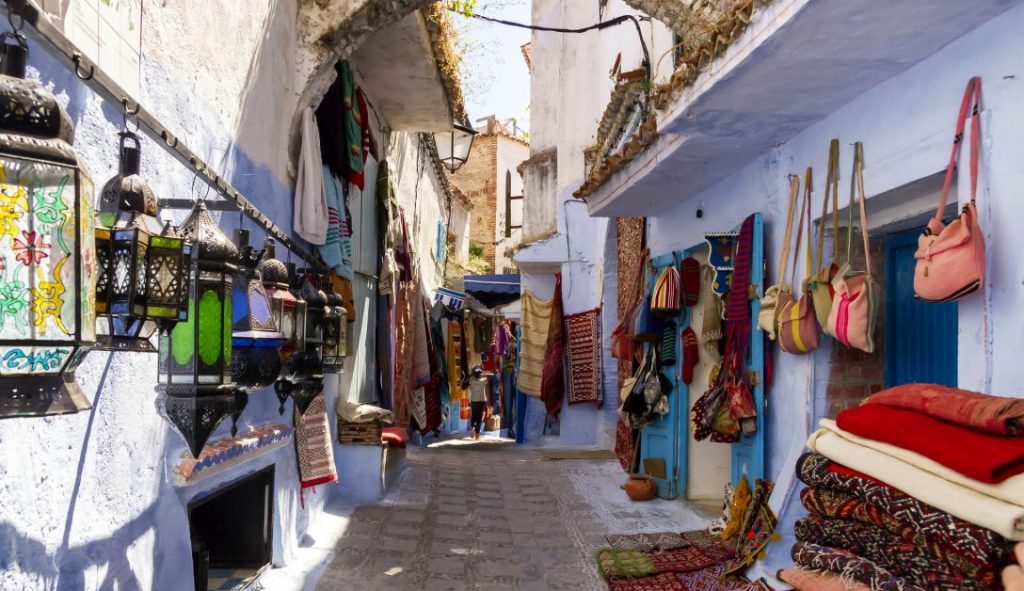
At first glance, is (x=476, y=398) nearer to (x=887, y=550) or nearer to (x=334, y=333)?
(x=334, y=333)

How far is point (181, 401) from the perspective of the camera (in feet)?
7.28

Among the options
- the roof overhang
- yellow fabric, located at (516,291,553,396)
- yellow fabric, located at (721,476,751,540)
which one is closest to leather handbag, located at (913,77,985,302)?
the roof overhang

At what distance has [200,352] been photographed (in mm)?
2260

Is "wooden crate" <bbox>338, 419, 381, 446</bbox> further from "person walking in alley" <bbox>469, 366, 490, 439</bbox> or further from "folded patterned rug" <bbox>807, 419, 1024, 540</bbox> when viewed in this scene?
"person walking in alley" <bbox>469, 366, 490, 439</bbox>

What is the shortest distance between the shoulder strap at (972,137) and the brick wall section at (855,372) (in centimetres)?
123

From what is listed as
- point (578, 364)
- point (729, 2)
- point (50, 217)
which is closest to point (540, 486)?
point (578, 364)

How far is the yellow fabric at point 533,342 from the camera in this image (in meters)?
12.4

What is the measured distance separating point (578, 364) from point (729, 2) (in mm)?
6627

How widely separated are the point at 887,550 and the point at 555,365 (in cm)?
940

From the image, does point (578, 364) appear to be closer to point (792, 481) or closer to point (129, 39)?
point (792, 481)

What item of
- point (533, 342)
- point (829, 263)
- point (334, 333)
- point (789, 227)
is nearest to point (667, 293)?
point (789, 227)

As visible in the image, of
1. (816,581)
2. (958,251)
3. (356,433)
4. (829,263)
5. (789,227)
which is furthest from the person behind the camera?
(356,433)

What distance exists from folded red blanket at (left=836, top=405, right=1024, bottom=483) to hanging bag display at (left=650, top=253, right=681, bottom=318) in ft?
11.7

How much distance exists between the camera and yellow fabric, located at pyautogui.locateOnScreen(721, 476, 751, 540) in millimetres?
4973
